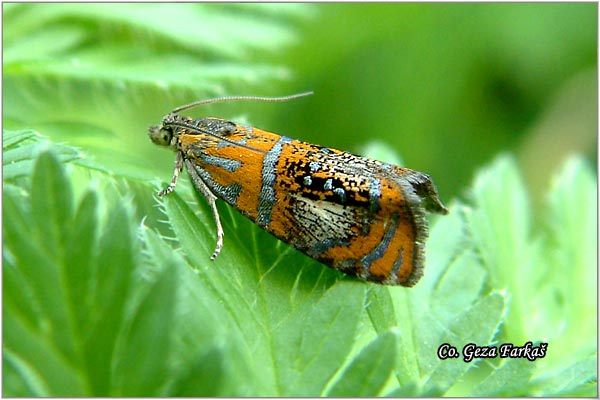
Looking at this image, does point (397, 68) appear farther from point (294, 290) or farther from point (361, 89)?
point (294, 290)

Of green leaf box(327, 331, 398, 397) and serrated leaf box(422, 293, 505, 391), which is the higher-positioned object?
green leaf box(327, 331, 398, 397)

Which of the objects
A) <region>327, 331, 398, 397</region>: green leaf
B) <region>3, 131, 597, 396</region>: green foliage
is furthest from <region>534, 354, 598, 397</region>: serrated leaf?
<region>327, 331, 398, 397</region>: green leaf

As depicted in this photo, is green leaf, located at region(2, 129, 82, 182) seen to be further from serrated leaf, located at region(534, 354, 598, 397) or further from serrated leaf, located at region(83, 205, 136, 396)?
serrated leaf, located at region(534, 354, 598, 397)

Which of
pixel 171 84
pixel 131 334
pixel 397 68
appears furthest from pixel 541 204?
pixel 131 334

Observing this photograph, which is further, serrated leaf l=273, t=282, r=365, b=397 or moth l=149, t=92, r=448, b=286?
moth l=149, t=92, r=448, b=286

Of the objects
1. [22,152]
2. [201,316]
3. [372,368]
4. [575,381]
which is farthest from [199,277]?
[575,381]

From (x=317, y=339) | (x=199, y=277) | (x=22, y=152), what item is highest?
(x=22, y=152)

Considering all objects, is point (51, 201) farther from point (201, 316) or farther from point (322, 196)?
point (322, 196)
